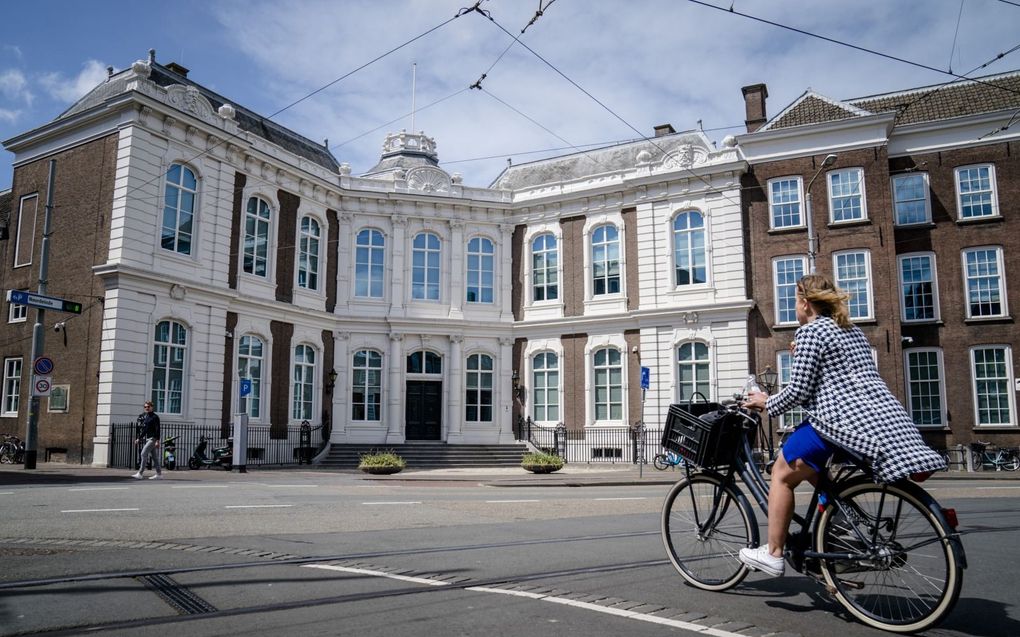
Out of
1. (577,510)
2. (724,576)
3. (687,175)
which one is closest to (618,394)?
(687,175)

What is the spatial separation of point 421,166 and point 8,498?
76.6 ft

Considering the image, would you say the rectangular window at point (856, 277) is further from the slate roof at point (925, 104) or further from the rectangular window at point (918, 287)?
the slate roof at point (925, 104)

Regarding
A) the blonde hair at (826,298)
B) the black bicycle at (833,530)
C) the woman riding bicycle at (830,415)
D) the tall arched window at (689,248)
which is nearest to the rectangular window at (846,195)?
the tall arched window at (689,248)

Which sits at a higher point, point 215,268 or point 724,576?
point 215,268

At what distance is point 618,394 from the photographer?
99.8 ft

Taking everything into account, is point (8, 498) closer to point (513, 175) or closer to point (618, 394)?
point (618, 394)

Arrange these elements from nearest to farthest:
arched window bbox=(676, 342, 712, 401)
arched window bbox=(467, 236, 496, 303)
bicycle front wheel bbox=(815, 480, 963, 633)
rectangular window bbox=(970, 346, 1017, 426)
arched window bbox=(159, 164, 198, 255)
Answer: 1. bicycle front wheel bbox=(815, 480, 963, 633)
2. arched window bbox=(159, 164, 198, 255)
3. rectangular window bbox=(970, 346, 1017, 426)
4. arched window bbox=(676, 342, 712, 401)
5. arched window bbox=(467, 236, 496, 303)

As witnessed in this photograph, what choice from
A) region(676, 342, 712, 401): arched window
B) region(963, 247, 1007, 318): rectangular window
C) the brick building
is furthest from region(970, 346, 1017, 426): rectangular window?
region(676, 342, 712, 401): arched window

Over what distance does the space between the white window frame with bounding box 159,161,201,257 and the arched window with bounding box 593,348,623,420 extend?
51.6ft

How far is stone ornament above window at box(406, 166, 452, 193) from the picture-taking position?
32.3 meters

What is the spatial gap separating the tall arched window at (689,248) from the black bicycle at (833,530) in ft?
81.3

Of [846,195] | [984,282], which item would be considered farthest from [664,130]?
[984,282]

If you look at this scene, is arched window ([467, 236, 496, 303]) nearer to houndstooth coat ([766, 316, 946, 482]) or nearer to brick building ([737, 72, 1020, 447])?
brick building ([737, 72, 1020, 447])

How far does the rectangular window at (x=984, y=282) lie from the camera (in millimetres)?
26375
